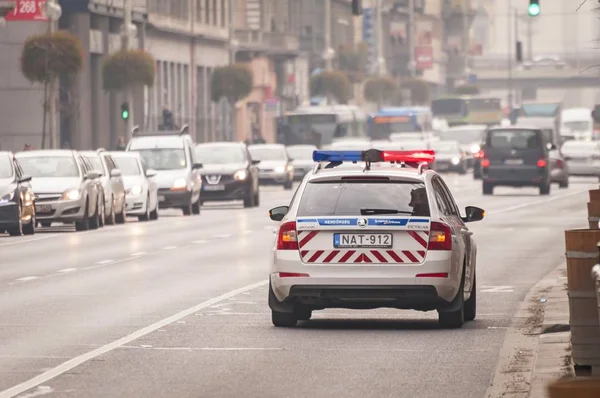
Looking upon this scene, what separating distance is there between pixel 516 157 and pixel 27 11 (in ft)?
53.2

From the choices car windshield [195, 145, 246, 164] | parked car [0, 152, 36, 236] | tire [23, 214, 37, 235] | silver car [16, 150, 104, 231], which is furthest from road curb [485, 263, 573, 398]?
car windshield [195, 145, 246, 164]

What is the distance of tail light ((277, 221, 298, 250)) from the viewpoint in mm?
16656

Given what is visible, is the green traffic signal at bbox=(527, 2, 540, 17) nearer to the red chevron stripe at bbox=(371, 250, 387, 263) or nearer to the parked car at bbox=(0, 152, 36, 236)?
the parked car at bbox=(0, 152, 36, 236)

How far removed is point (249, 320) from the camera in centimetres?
1778

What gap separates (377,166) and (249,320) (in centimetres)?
175

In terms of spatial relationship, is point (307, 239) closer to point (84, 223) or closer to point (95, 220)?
point (84, 223)

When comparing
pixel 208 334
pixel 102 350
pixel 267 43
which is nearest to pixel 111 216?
pixel 208 334

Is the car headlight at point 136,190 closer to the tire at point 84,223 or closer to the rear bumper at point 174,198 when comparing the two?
the rear bumper at point 174,198

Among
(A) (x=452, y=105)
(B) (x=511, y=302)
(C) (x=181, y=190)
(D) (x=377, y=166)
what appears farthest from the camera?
(A) (x=452, y=105)

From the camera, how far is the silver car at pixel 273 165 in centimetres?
6644

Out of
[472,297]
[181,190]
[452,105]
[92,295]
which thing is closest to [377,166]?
[472,297]

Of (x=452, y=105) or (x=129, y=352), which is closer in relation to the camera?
(x=129, y=352)

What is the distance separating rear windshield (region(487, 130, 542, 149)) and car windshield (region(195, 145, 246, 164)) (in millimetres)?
8976

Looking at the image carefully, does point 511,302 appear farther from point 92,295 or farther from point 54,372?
point 54,372
